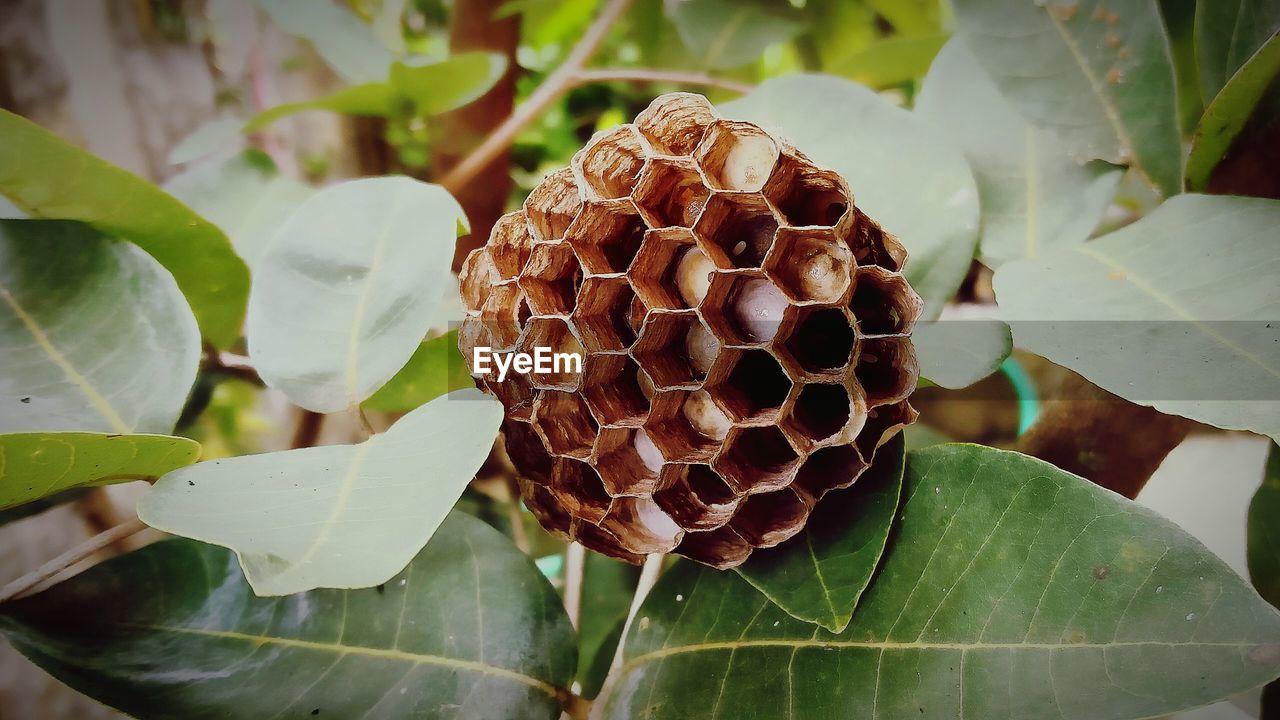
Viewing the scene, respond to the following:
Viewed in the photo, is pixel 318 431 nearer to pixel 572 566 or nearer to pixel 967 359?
→ pixel 572 566

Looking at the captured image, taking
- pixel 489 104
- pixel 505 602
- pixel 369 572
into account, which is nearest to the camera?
pixel 369 572

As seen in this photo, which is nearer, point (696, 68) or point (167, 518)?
point (167, 518)

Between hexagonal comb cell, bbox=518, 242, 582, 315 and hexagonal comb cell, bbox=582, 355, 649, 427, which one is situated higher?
hexagonal comb cell, bbox=518, 242, 582, 315

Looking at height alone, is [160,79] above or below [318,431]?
above

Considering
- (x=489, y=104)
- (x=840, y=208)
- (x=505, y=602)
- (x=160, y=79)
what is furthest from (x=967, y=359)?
(x=160, y=79)

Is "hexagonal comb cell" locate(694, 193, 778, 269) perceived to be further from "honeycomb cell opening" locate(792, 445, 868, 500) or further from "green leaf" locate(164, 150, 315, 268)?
"green leaf" locate(164, 150, 315, 268)

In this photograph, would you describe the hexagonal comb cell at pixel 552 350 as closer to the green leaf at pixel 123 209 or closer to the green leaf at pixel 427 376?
the green leaf at pixel 427 376

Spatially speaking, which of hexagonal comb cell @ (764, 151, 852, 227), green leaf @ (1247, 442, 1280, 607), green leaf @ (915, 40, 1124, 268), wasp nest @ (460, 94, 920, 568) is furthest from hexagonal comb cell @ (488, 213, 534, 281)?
green leaf @ (1247, 442, 1280, 607)
